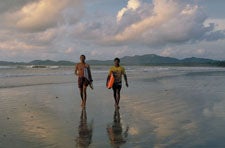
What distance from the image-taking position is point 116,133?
753 centimetres

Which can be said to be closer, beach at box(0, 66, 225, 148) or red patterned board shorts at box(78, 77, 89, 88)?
beach at box(0, 66, 225, 148)

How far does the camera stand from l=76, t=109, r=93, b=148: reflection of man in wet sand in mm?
6584

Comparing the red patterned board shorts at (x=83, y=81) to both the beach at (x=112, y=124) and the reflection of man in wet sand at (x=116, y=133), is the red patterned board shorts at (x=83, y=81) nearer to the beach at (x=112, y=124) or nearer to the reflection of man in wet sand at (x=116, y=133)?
the beach at (x=112, y=124)

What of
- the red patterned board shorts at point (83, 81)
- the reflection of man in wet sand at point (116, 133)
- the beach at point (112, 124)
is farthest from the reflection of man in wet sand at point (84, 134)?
the red patterned board shorts at point (83, 81)

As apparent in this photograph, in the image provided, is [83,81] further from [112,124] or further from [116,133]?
[116,133]

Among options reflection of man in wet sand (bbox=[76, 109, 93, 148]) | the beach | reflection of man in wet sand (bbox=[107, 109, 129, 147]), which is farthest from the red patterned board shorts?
reflection of man in wet sand (bbox=[107, 109, 129, 147])

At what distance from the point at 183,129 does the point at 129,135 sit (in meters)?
1.33

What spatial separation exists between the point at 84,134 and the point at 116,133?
0.67m

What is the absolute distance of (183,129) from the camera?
784 cm

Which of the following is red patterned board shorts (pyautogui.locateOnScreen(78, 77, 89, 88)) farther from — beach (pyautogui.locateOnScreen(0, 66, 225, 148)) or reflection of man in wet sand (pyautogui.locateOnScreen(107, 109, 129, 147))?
reflection of man in wet sand (pyautogui.locateOnScreen(107, 109, 129, 147))

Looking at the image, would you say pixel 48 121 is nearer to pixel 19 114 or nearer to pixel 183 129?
pixel 19 114

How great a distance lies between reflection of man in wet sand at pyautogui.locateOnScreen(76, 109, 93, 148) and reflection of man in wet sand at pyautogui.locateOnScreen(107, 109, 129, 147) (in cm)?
42

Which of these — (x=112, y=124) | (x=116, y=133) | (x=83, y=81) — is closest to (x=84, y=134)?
(x=116, y=133)

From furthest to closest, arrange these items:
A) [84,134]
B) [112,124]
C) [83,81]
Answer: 1. [83,81]
2. [112,124]
3. [84,134]
